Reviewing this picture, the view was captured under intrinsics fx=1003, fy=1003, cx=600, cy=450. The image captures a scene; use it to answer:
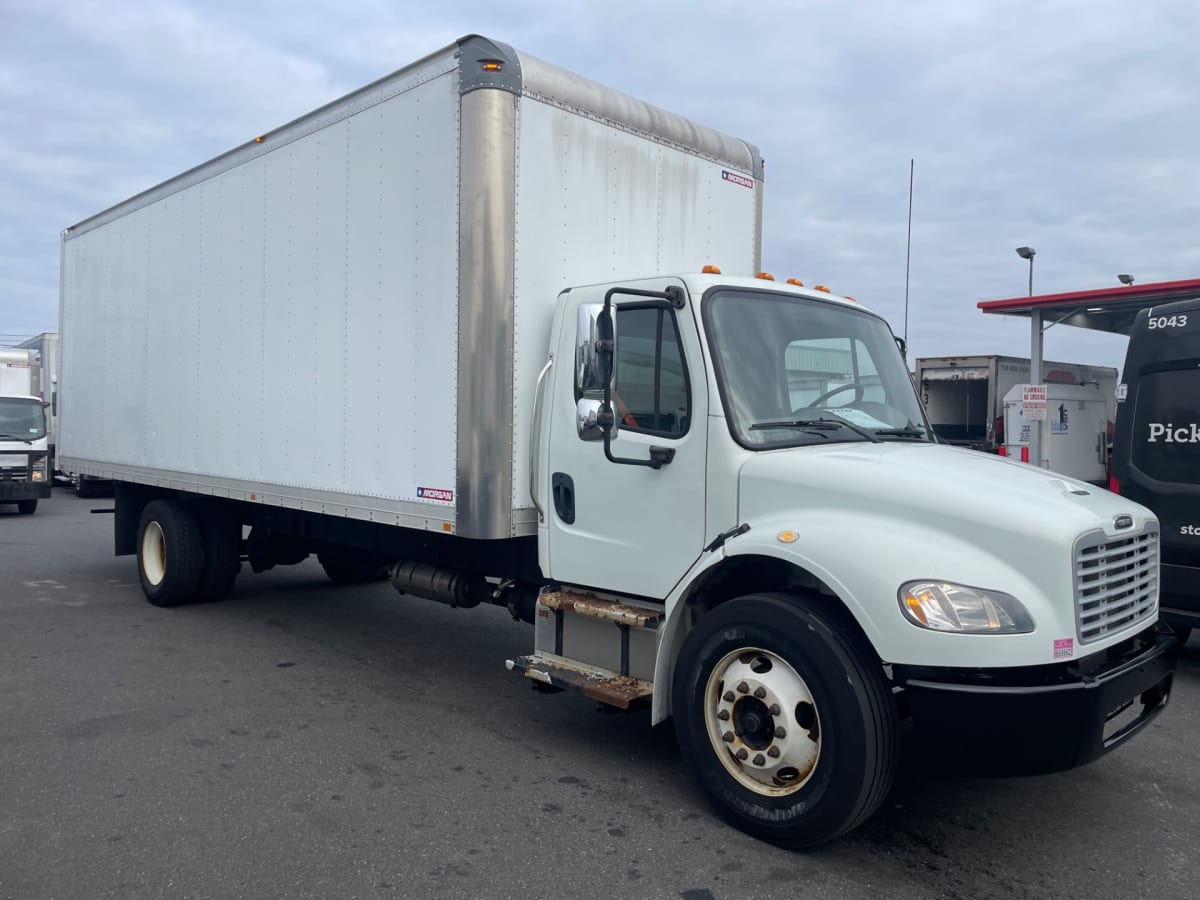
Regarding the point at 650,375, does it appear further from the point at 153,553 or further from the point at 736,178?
the point at 153,553

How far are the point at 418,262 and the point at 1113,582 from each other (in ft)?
12.8

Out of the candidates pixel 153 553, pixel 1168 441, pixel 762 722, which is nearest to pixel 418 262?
pixel 762 722

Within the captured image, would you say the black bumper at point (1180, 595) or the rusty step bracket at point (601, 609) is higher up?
the rusty step bracket at point (601, 609)

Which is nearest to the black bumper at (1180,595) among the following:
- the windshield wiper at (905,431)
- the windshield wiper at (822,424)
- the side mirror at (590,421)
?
the windshield wiper at (905,431)

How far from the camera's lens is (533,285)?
17.8 ft

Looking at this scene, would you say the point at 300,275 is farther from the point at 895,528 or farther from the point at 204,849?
the point at 895,528

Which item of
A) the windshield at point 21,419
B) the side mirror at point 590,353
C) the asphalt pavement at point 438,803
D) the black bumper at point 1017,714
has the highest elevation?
the side mirror at point 590,353

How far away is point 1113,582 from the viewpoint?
160 inches

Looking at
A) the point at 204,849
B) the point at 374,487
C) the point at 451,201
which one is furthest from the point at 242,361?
the point at 204,849

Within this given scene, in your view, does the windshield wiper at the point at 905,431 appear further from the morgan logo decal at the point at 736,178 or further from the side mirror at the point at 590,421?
the morgan logo decal at the point at 736,178

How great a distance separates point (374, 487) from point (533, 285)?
5.57ft

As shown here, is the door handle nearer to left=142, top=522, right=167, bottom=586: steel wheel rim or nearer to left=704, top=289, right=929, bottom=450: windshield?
Result: left=704, top=289, right=929, bottom=450: windshield

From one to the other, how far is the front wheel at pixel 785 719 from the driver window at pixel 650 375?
0.96 meters

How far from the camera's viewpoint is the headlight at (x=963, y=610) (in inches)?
144
